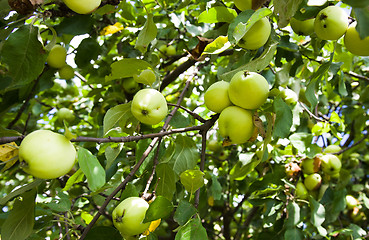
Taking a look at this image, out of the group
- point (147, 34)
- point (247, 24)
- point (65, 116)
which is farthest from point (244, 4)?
point (65, 116)

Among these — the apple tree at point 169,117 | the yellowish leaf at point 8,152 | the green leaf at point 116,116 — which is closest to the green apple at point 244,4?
the apple tree at point 169,117

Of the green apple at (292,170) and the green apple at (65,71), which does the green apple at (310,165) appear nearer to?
the green apple at (292,170)

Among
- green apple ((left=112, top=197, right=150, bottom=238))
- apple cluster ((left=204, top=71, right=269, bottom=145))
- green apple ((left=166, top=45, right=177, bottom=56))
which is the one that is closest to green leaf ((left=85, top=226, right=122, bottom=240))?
green apple ((left=112, top=197, right=150, bottom=238))

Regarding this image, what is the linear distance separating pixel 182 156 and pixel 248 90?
0.56 metres

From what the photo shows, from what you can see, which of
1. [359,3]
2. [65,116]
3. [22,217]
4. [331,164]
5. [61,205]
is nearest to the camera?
[359,3]

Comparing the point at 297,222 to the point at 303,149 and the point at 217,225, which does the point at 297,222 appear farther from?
the point at 217,225

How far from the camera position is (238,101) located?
1209mm

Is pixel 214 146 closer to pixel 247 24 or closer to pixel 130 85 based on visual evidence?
pixel 130 85

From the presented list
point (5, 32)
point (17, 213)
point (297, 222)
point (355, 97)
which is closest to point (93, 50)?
point (5, 32)

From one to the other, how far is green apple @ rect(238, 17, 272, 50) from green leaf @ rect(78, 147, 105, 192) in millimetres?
725

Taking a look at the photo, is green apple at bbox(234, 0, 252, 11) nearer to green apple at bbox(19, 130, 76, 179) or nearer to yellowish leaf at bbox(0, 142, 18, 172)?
green apple at bbox(19, 130, 76, 179)

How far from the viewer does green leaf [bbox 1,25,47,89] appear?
4.34 ft

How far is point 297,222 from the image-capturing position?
6.48 feet

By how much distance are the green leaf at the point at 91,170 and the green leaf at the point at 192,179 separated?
33 cm
